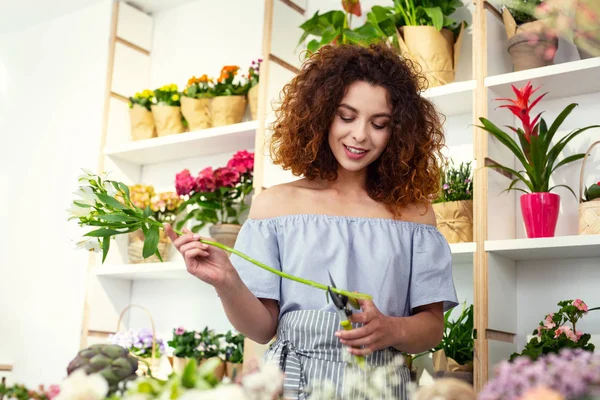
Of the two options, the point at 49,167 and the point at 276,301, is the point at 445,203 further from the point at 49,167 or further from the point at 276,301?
the point at 49,167

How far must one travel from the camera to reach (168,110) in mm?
3361

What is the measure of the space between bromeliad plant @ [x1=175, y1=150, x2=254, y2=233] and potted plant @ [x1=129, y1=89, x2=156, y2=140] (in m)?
0.43

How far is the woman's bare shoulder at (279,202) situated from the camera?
172 centimetres

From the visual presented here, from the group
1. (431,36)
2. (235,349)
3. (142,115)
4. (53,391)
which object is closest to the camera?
(53,391)

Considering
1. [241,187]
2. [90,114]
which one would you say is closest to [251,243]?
[241,187]

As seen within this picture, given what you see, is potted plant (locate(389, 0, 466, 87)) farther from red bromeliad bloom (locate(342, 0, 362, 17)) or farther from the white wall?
the white wall

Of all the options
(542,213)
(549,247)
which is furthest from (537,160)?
(549,247)

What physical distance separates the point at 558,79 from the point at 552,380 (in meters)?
2.11

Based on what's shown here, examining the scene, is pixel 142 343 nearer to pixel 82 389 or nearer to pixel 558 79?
pixel 558 79

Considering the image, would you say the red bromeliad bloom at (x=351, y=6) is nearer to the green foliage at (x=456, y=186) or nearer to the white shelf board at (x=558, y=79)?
the white shelf board at (x=558, y=79)

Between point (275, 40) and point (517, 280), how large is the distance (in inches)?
50.7

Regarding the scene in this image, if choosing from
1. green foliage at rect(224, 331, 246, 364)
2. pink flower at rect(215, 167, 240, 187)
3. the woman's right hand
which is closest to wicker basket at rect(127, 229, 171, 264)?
pink flower at rect(215, 167, 240, 187)

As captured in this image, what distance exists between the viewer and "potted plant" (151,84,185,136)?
3.37 meters

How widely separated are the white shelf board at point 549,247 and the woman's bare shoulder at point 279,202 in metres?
0.86
